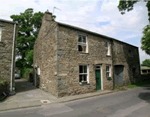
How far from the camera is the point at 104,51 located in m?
13.0

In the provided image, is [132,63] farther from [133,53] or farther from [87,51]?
[87,51]

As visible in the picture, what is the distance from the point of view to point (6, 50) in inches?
397

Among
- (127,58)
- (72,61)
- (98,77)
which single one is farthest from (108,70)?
(127,58)

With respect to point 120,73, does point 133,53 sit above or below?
above

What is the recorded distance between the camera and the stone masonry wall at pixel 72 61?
31.0 feet

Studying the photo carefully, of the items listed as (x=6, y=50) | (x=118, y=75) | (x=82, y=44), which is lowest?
(x=118, y=75)

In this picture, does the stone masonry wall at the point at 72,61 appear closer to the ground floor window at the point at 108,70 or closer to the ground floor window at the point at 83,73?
the ground floor window at the point at 83,73

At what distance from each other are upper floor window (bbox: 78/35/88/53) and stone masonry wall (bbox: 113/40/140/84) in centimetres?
530

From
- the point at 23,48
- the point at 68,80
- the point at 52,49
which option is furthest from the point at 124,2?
the point at 23,48

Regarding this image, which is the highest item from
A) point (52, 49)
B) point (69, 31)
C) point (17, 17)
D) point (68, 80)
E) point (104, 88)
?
point (17, 17)

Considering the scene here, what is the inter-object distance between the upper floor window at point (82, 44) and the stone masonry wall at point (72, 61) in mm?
360

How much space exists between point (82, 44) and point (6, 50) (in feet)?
22.7

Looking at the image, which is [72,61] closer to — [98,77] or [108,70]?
[98,77]

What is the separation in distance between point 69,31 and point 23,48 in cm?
2326
